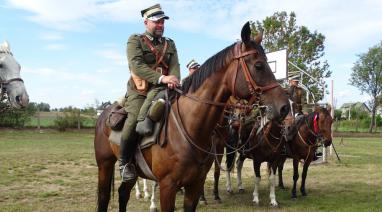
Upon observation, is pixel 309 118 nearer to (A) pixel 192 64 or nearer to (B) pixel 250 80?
(A) pixel 192 64

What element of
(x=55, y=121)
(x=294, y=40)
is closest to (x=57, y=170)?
(x=55, y=121)

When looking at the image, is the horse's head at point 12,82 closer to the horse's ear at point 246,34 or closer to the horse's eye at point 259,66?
the horse's ear at point 246,34

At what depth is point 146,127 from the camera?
4758 millimetres

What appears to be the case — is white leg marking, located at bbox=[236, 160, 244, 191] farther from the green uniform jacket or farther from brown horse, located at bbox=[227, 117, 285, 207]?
the green uniform jacket

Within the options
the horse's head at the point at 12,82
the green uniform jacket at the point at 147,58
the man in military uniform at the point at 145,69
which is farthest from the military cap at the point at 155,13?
the horse's head at the point at 12,82

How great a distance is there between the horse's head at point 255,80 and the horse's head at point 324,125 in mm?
7282

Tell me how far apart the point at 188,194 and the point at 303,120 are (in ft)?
23.7

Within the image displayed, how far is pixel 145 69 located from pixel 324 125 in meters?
7.37

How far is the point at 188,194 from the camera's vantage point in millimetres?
4828

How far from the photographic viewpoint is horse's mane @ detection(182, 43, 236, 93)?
14.6 feet

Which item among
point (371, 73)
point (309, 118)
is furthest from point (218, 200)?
point (371, 73)

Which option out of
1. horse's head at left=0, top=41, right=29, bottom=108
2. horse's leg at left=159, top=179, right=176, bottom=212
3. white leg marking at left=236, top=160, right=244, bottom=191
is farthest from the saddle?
white leg marking at left=236, top=160, right=244, bottom=191

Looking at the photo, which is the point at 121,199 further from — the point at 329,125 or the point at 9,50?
the point at 329,125

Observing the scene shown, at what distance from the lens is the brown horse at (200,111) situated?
4.16m
